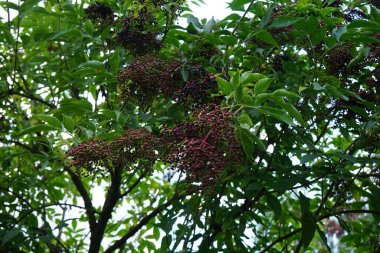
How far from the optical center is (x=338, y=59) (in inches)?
83.4

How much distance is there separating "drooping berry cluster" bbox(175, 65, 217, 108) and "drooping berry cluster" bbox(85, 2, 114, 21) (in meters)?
0.82

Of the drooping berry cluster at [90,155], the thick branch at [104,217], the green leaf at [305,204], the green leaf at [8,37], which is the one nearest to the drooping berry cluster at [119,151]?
the drooping berry cluster at [90,155]

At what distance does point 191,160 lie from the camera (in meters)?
1.46

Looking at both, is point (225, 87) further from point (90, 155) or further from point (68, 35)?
point (68, 35)

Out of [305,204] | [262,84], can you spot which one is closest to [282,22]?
[262,84]

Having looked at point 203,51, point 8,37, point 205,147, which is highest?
point 8,37

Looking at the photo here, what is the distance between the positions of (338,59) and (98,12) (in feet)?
3.76

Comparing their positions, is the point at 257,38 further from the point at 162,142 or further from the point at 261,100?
the point at 162,142

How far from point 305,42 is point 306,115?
0.36 metres

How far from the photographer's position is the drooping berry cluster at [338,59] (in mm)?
2107

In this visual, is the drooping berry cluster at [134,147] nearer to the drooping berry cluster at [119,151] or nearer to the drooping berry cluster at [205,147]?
the drooping berry cluster at [119,151]

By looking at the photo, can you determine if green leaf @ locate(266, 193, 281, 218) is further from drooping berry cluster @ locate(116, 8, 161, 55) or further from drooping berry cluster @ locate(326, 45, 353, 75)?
drooping berry cluster @ locate(116, 8, 161, 55)

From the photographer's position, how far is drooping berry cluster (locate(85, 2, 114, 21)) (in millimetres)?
2498

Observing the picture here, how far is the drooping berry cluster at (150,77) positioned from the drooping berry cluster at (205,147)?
1.46ft
